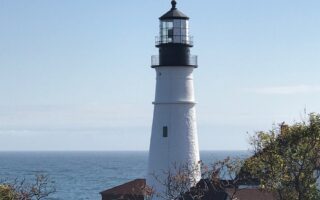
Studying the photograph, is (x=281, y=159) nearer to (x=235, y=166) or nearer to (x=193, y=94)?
(x=235, y=166)

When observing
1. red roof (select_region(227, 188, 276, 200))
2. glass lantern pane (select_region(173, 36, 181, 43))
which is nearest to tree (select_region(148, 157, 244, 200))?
red roof (select_region(227, 188, 276, 200))

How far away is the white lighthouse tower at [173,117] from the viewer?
35.5 metres

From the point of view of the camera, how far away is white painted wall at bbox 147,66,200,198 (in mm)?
35500

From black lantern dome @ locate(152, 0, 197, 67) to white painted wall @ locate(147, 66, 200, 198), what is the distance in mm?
430

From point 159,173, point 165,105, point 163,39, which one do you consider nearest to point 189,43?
point 163,39

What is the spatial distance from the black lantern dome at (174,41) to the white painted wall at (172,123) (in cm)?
43

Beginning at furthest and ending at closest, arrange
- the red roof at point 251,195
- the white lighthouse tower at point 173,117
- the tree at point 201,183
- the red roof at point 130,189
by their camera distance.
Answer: the red roof at point 130,189 < the white lighthouse tower at point 173,117 < the red roof at point 251,195 < the tree at point 201,183

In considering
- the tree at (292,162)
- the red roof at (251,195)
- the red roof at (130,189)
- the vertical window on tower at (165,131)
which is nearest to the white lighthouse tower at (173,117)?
the vertical window on tower at (165,131)

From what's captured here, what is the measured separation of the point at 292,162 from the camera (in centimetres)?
2689

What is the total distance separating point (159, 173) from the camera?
116 feet

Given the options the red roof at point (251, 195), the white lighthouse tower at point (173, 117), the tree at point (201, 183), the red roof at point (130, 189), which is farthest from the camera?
the red roof at point (130, 189)

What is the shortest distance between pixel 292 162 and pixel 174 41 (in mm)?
11756

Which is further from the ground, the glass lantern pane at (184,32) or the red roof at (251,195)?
the glass lantern pane at (184,32)

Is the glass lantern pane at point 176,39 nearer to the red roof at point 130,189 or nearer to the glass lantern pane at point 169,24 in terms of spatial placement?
the glass lantern pane at point 169,24
